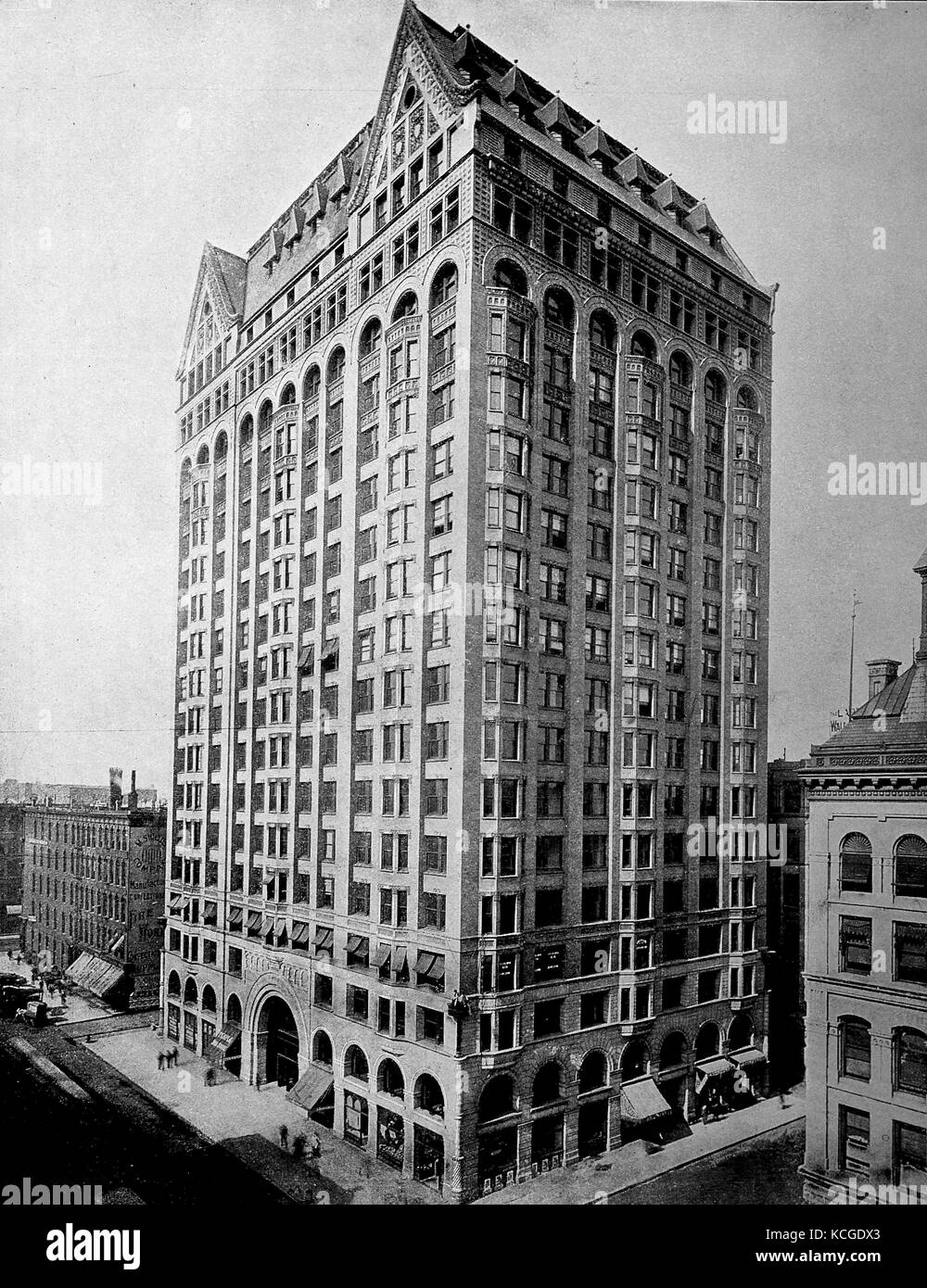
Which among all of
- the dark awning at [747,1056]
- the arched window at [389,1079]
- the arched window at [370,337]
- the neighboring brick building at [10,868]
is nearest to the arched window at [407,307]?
the arched window at [370,337]

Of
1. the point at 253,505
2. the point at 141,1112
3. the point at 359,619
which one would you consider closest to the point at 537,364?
the point at 359,619

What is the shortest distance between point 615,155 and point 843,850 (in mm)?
16694

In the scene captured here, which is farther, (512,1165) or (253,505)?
(253,505)

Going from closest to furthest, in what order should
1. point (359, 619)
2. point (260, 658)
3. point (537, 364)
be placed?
point (537, 364) < point (359, 619) < point (260, 658)

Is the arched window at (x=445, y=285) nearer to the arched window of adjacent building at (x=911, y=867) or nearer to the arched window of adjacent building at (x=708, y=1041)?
the arched window of adjacent building at (x=911, y=867)

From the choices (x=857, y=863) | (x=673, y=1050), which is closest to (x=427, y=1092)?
(x=673, y=1050)

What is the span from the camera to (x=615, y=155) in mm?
21484

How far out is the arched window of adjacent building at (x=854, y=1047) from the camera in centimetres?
1734

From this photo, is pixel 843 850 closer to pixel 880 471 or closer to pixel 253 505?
pixel 880 471

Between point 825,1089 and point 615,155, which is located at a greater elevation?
point 615,155

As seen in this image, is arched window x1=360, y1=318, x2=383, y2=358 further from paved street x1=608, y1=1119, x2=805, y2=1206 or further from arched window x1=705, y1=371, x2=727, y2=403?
paved street x1=608, y1=1119, x2=805, y2=1206

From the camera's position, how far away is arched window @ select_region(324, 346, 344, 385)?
1001 inches

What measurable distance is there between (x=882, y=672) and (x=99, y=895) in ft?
82.6

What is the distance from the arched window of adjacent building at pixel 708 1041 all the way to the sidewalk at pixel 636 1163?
64.3 inches
